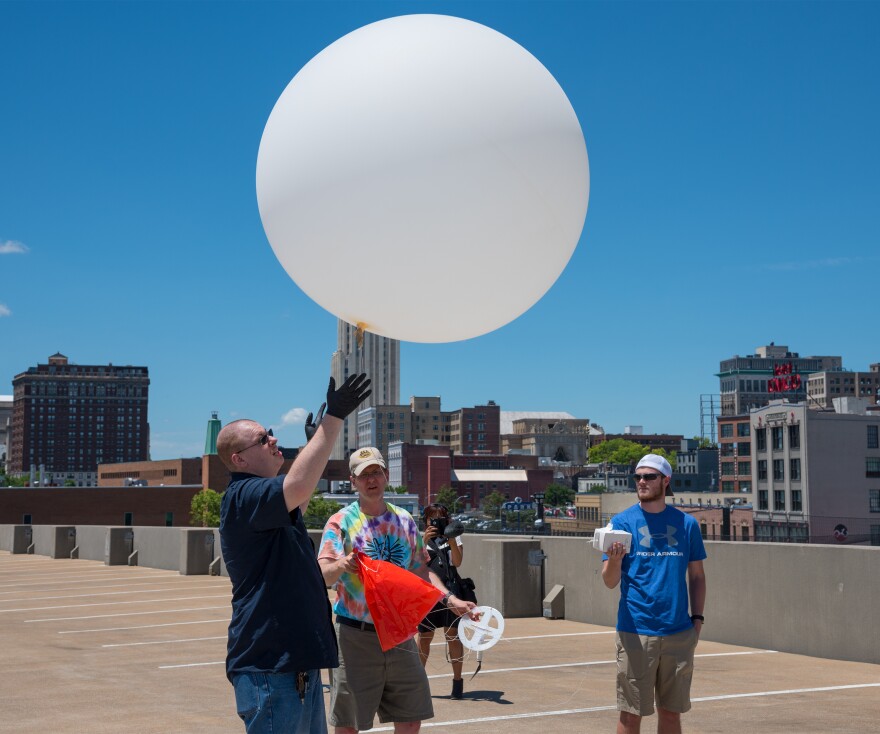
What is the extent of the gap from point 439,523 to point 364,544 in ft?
8.33

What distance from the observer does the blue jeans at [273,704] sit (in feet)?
12.3

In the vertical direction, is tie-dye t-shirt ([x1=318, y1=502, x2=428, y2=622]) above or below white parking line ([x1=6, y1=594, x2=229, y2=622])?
above

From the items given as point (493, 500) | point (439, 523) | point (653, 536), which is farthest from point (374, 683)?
point (493, 500)

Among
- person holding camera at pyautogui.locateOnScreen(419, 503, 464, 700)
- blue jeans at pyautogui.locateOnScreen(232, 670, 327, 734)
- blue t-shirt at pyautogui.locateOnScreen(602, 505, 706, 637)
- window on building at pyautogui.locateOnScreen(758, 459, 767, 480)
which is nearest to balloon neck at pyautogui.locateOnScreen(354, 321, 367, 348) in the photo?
blue jeans at pyautogui.locateOnScreen(232, 670, 327, 734)

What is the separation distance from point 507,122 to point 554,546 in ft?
31.9

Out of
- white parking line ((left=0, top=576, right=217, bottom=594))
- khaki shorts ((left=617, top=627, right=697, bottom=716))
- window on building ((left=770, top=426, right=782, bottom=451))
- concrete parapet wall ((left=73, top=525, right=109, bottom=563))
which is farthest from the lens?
window on building ((left=770, top=426, right=782, bottom=451))

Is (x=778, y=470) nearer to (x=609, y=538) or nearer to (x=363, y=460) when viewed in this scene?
(x=609, y=538)

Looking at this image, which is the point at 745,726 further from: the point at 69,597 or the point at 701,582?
the point at 69,597

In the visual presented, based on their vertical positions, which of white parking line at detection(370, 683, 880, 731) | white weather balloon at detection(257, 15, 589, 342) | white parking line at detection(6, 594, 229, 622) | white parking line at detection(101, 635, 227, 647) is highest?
white weather balloon at detection(257, 15, 589, 342)

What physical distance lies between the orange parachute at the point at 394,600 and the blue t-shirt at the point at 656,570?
1201 millimetres

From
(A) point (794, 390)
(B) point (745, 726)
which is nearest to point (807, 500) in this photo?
(A) point (794, 390)

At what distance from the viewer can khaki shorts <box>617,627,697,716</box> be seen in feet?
17.8

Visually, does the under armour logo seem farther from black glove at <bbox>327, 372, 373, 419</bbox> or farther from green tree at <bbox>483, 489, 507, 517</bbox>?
green tree at <bbox>483, 489, 507, 517</bbox>

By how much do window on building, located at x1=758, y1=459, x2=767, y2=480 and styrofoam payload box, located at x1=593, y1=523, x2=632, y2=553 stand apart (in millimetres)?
105612
